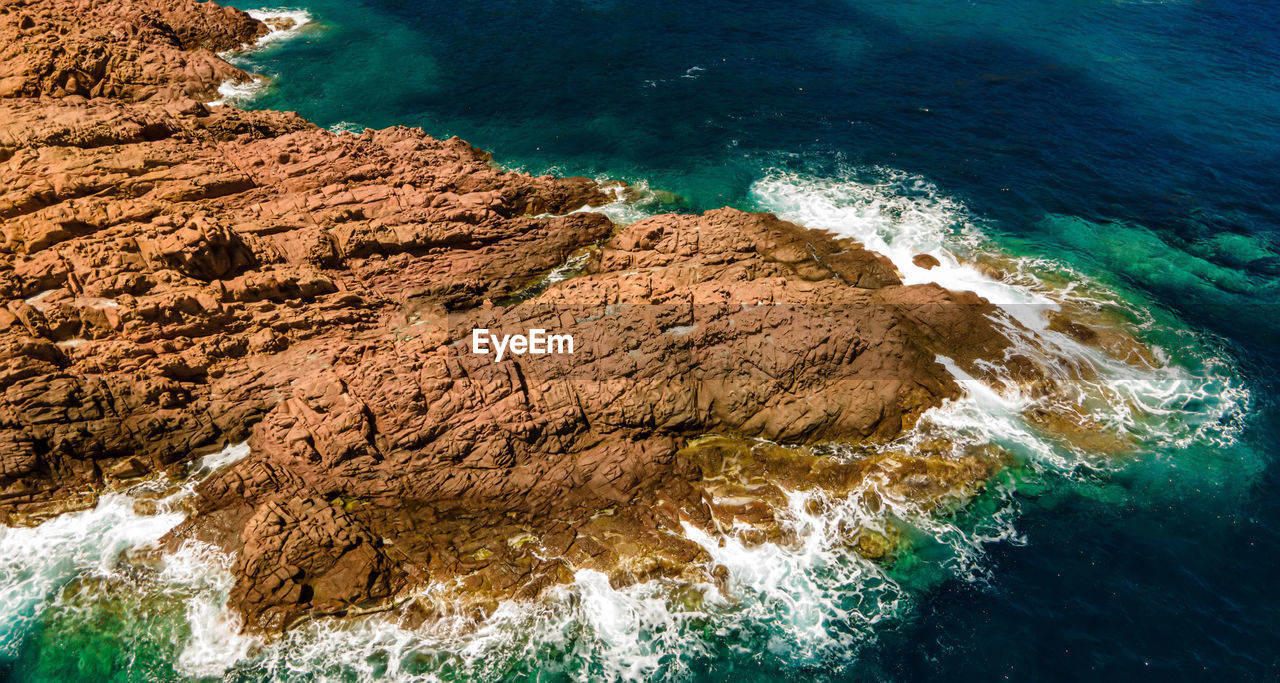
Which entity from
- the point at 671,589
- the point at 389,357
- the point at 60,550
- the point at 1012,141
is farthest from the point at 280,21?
the point at 1012,141

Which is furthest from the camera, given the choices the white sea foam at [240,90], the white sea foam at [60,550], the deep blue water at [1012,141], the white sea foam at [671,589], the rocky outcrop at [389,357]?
the white sea foam at [240,90]

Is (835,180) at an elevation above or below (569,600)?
above

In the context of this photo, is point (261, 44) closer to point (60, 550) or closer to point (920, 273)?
point (60, 550)

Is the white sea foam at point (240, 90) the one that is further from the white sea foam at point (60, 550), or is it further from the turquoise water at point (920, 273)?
the white sea foam at point (60, 550)

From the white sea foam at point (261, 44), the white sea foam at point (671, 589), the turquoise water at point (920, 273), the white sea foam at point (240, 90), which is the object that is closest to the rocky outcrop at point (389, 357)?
the white sea foam at point (671, 589)

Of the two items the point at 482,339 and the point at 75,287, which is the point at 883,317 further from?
the point at 75,287

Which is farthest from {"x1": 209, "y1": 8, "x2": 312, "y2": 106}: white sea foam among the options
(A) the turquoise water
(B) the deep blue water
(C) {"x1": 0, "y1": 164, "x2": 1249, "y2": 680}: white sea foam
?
(C) {"x1": 0, "y1": 164, "x2": 1249, "y2": 680}: white sea foam

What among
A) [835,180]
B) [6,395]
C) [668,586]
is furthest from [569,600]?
[835,180]
